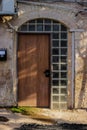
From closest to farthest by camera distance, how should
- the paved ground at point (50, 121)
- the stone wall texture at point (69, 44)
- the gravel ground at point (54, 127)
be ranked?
the gravel ground at point (54, 127) < the paved ground at point (50, 121) < the stone wall texture at point (69, 44)

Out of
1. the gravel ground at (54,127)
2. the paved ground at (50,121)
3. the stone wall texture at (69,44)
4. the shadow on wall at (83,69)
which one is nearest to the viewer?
the gravel ground at (54,127)

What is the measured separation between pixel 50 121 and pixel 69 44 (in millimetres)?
2591

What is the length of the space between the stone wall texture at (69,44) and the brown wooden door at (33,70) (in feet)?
0.69

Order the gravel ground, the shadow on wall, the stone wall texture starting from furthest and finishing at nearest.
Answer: the shadow on wall
the stone wall texture
the gravel ground

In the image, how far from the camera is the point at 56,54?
12.4 metres

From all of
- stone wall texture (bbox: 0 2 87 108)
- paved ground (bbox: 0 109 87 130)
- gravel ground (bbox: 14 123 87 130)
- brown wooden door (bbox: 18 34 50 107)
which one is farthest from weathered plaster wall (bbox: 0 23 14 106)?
gravel ground (bbox: 14 123 87 130)

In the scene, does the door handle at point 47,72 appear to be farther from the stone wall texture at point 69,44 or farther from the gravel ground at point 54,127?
the gravel ground at point 54,127

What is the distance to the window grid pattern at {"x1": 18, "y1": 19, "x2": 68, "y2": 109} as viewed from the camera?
12.4m

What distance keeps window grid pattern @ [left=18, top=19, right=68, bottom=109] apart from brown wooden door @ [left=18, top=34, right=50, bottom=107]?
0.18 meters

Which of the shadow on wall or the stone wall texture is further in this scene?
the shadow on wall

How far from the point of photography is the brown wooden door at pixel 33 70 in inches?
490

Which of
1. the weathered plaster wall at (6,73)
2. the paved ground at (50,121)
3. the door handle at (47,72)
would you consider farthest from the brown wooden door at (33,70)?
the paved ground at (50,121)

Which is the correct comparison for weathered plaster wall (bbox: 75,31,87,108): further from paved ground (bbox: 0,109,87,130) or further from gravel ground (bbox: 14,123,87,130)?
Result: gravel ground (bbox: 14,123,87,130)

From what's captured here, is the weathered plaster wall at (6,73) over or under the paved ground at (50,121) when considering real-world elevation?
over
